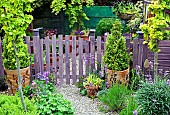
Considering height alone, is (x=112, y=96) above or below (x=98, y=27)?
below

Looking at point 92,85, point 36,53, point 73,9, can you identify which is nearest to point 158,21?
point 92,85

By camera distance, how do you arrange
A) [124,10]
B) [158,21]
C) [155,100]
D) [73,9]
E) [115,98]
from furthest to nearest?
[124,10] → [73,9] → [115,98] → [158,21] → [155,100]

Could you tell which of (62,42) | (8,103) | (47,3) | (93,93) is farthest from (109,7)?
(8,103)

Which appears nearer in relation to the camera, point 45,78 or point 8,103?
point 8,103

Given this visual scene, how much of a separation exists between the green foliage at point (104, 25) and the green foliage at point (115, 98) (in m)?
3.79

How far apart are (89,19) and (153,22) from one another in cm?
492

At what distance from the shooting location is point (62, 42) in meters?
5.79

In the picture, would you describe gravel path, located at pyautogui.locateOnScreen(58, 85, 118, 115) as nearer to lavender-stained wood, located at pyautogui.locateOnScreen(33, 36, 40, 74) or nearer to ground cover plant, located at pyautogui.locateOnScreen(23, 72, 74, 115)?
ground cover plant, located at pyautogui.locateOnScreen(23, 72, 74, 115)

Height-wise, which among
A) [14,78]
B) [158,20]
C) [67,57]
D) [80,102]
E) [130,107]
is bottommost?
[80,102]

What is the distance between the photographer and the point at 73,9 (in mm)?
8469

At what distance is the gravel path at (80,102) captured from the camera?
492cm

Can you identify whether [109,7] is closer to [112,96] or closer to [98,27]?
[98,27]

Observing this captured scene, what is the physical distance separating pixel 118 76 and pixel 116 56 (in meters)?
0.36

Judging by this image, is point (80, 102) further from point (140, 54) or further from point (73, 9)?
point (73, 9)
